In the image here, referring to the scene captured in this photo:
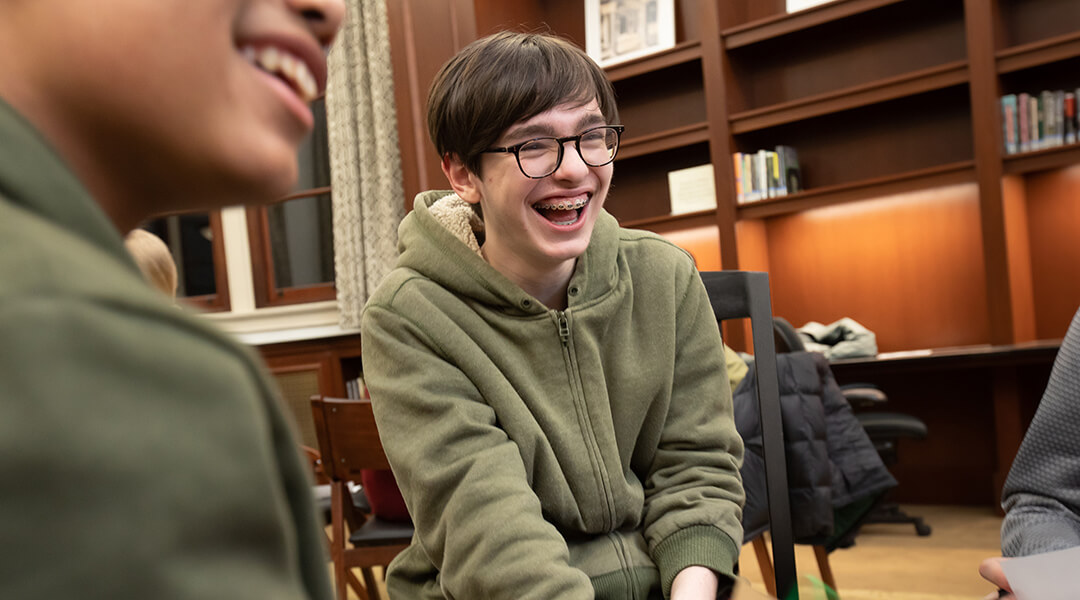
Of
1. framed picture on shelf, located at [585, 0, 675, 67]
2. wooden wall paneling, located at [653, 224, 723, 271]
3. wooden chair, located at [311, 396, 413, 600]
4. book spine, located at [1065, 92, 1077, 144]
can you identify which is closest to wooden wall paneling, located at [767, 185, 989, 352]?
wooden wall paneling, located at [653, 224, 723, 271]

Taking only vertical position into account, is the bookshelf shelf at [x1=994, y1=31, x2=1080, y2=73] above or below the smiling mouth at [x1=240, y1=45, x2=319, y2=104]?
above

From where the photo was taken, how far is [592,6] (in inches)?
216

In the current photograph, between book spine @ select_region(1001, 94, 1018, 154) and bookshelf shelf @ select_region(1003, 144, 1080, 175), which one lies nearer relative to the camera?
bookshelf shelf @ select_region(1003, 144, 1080, 175)

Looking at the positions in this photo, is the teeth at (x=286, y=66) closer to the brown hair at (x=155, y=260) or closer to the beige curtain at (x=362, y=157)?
the brown hair at (x=155, y=260)

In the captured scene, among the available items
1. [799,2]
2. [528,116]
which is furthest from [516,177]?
[799,2]

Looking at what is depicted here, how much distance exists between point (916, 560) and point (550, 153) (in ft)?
9.43

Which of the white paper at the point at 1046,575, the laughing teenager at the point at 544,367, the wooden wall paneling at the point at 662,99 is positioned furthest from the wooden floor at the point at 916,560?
the wooden wall paneling at the point at 662,99

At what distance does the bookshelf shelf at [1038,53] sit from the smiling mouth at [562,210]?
11.7ft

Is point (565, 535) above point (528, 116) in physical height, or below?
below

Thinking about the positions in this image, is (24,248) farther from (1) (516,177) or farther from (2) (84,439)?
(1) (516,177)

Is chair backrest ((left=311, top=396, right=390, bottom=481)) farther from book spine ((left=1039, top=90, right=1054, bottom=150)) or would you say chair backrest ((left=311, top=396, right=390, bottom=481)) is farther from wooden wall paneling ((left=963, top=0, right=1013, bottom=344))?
book spine ((left=1039, top=90, right=1054, bottom=150))

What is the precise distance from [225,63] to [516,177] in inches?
36.4

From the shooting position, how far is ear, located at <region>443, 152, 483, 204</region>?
52.6 inches

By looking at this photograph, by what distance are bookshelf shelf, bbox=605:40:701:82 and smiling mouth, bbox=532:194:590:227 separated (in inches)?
155
